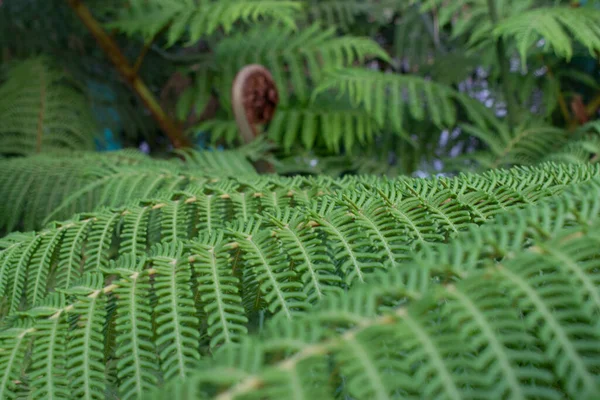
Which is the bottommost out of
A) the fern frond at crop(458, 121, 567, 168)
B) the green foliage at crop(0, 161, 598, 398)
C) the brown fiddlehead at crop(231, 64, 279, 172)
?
the green foliage at crop(0, 161, 598, 398)

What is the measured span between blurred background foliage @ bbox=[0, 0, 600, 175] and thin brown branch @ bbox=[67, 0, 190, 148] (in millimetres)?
38

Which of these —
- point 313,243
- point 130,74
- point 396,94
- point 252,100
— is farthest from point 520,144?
point 130,74

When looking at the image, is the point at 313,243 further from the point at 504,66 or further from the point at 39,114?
the point at 39,114

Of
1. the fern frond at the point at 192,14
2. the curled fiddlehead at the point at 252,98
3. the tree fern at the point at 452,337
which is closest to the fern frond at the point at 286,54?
the fern frond at the point at 192,14

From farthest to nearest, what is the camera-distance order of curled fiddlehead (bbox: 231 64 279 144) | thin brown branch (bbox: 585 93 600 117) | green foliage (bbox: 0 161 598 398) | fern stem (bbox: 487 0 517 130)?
thin brown branch (bbox: 585 93 600 117), fern stem (bbox: 487 0 517 130), curled fiddlehead (bbox: 231 64 279 144), green foliage (bbox: 0 161 598 398)

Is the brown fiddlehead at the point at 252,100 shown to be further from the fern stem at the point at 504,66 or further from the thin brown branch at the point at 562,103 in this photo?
the thin brown branch at the point at 562,103

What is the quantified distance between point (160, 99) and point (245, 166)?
1026mm

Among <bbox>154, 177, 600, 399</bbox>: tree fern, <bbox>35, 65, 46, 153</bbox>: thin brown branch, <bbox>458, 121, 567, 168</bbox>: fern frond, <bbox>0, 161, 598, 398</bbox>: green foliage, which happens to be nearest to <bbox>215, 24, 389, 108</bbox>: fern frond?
<bbox>458, 121, 567, 168</bbox>: fern frond

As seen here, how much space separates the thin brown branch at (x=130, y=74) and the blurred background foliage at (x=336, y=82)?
0.04 meters

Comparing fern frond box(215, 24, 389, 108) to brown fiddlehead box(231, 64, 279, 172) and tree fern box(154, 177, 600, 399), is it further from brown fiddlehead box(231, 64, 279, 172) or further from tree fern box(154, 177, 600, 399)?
tree fern box(154, 177, 600, 399)

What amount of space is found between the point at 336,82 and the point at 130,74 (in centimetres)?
72

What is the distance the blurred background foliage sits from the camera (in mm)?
1376

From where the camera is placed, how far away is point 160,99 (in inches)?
80.5

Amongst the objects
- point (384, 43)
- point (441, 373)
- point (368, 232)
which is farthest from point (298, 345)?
point (384, 43)
